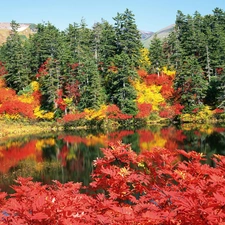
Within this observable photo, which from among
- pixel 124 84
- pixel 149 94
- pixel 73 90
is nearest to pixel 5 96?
pixel 73 90

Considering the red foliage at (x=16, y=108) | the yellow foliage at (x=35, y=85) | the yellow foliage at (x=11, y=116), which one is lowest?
the yellow foliage at (x=11, y=116)

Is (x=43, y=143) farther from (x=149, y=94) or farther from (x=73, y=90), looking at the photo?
(x=149, y=94)

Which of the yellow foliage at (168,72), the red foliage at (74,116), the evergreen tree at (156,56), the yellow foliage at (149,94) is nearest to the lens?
the red foliage at (74,116)

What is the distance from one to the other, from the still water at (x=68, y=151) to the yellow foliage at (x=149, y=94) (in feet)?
36.4

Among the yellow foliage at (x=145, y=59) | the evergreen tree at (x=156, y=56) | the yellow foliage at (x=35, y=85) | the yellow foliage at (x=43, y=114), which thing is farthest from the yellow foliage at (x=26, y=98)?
the evergreen tree at (x=156, y=56)

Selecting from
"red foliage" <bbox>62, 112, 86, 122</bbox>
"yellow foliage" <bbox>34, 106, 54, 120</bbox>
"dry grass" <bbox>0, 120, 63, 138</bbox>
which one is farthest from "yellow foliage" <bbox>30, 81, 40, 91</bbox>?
"red foliage" <bbox>62, 112, 86, 122</bbox>

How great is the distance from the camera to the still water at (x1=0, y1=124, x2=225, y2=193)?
18.6m

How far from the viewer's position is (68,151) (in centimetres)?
2581

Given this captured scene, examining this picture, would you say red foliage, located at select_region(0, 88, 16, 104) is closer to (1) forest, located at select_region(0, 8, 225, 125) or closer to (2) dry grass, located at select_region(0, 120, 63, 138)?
(1) forest, located at select_region(0, 8, 225, 125)

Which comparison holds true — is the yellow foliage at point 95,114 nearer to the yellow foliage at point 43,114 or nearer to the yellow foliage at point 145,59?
the yellow foliage at point 43,114

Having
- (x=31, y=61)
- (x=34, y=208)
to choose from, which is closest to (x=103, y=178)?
(x=34, y=208)

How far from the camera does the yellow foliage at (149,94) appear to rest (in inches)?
1709

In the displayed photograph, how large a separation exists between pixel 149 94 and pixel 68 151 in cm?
2119

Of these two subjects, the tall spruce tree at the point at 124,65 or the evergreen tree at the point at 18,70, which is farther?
the evergreen tree at the point at 18,70
